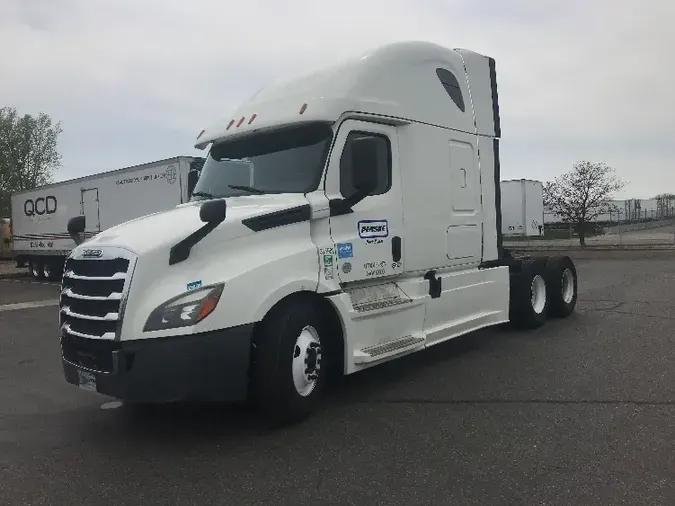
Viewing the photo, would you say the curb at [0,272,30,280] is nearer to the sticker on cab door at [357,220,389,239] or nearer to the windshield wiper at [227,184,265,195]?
the windshield wiper at [227,184,265,195]

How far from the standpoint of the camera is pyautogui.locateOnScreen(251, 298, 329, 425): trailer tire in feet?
16.2

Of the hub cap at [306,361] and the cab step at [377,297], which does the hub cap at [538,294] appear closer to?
the cab step at [377,297]

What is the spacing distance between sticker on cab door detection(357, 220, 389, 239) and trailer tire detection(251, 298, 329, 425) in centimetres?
99

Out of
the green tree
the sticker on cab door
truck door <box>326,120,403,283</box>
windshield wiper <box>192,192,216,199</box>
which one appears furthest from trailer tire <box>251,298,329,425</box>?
the green tree

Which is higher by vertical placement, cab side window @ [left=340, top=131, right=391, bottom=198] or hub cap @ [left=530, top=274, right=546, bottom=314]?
cab side window @ [left=340, top=131, right=391, bottom=198]

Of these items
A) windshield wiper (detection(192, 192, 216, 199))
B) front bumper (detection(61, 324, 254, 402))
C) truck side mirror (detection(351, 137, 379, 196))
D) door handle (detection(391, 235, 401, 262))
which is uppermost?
truck side mirror (detection(351, 137, 379, 196))

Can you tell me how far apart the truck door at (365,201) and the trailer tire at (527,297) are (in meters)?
3.18

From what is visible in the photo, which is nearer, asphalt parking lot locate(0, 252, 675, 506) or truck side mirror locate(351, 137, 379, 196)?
asphalt parking lot locate(0, 252, 675, 506)

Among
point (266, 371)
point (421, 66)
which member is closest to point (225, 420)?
point (266, 371)

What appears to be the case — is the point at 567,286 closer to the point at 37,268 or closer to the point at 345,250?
the point at 345,250

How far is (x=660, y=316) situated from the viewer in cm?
998

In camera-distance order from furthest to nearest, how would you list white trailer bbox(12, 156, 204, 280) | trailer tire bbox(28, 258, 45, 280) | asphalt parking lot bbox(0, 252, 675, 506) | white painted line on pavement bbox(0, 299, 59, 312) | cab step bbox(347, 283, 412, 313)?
trailer tire bbox(28, 258, 45, 280)
white trailer bbox(12, 156, 204, 280)
white painted line on pavement bbox(0, 299, 59, 312)
cab step bbox(347, 283, 412, 313)
asphalt parking lot bbox(0, 252, 675, 506)

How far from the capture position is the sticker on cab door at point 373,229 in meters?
6.05

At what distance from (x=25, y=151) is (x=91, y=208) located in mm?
33997
